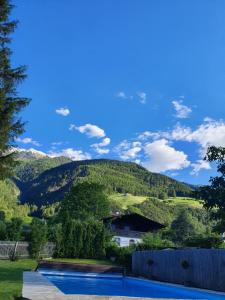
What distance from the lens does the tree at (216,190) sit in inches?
1058

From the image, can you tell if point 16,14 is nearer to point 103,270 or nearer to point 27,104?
point 27,104

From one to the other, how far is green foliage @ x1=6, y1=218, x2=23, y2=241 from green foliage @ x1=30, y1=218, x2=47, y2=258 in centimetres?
98

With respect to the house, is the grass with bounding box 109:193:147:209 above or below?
above

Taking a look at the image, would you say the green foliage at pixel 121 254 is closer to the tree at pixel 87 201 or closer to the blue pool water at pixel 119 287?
the blue pool water at pixel 119 287

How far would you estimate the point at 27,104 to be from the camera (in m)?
18.7

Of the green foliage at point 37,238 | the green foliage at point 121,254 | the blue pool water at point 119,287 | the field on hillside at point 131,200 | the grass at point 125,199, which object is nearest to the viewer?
the blue pool water at point 119,287

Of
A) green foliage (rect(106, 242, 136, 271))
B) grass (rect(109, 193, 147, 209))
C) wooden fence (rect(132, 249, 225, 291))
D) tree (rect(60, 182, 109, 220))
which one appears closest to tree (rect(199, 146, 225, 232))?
wooden fence (rect(132, 249, 225, 291))

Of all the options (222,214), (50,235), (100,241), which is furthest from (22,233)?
(222,214)

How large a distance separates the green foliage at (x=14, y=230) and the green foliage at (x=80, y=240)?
4.37 metres

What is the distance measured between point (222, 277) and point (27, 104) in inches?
465

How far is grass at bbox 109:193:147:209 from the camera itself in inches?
6294

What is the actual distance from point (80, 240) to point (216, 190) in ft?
52.7

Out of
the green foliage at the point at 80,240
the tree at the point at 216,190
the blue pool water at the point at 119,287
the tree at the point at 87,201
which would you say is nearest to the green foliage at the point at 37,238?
the green foliage at the point at 80,240

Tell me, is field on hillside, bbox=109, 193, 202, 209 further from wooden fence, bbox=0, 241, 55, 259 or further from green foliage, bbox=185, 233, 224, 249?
wooden fence, bbox=0, 241, 55, 259
